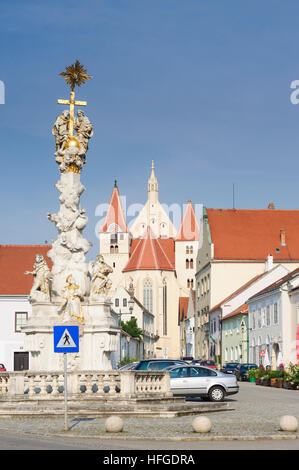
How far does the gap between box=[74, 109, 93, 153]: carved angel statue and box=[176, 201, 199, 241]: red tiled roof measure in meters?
121

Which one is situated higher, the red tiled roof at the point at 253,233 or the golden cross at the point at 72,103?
the red tiled roof at the point at 253,233

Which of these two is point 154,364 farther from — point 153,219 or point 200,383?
point 153,219

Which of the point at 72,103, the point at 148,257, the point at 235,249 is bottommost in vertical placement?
the point at 72,103

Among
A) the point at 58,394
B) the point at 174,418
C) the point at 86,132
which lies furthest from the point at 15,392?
the point at 86,132

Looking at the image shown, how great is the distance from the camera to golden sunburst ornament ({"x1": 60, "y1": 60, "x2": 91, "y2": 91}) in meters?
26.4

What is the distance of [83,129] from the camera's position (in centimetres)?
2636

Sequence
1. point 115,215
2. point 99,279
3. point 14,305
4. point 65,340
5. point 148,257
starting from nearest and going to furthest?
point 65,340 < point 99,279 < point 14,305 < point 148,257 < point 115,215

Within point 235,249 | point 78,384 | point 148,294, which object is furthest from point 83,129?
point 148,294

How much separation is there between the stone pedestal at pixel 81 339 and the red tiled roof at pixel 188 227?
12344 centimetres

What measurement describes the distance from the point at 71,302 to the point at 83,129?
250 inches

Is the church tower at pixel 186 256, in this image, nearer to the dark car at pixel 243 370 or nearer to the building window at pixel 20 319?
the building window at pixel 20 319

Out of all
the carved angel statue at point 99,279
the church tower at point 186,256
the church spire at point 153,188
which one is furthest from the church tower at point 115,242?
the carved angel statue at point 99,279

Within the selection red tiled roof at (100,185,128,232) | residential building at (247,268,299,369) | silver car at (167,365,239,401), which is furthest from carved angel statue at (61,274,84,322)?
red tiled roof at (100,185,128,232)

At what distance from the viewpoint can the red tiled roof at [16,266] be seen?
199 ft
